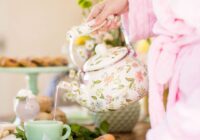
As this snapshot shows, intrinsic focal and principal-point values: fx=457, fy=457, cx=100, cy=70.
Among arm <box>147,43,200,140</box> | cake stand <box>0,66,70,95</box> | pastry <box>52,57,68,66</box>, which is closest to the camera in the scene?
arm <box>147,43,200,140</box>

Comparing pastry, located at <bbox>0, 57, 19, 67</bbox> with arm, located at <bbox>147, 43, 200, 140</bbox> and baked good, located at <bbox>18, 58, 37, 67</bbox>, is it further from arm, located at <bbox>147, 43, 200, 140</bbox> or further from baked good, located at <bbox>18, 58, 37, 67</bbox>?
arm, located at <bbox>147, 43, 200, 140</bbox>

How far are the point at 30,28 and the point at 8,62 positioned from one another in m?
1.39

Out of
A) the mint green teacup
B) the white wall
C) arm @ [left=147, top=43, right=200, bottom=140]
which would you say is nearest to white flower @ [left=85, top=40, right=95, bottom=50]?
the mint green teacup

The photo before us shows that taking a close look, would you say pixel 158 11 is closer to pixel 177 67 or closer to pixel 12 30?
pixel 177 67

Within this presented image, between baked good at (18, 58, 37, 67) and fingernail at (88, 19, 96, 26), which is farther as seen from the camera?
baked good at (18, 58, 37, 67)

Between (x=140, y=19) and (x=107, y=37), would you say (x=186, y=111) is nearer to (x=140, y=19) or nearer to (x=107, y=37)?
(x=140, y=19)

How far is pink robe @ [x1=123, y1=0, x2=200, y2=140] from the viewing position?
0.66m

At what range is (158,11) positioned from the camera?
74cm

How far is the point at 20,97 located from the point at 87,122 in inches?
15.5

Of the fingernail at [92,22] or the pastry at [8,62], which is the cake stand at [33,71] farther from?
the fingernail at [92,22]

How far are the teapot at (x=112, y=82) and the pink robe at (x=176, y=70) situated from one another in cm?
12

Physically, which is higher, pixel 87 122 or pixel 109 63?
pixel 109 63

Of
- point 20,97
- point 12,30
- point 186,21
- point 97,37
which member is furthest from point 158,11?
point 12,30

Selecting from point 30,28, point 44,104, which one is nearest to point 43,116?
point 44,104
